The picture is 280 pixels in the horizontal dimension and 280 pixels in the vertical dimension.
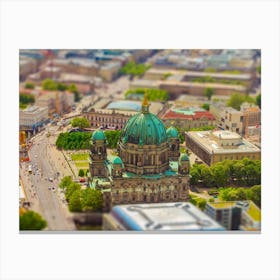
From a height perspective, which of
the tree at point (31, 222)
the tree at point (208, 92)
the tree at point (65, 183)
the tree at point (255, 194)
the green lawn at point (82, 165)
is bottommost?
the tree at point (31, 222)

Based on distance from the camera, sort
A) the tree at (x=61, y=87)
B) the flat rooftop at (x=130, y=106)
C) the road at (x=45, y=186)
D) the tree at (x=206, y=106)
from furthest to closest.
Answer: the tree at (x=61, y=87) < the tree at (x=206, y=106) < the flat rooftop at (x=130, y=106) < the road at (x=45, y=186)

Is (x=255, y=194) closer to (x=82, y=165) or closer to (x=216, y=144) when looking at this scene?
(x=216, y=144)

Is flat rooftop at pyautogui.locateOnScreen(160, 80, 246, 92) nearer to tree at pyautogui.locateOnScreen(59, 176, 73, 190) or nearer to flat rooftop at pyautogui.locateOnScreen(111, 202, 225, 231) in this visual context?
tree at pyautogui.locateOnScreen(59, 176, 73, 190)

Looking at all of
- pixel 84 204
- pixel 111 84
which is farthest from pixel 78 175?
pixel 111 84

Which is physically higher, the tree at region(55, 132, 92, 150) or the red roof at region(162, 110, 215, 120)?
the red roof at region(162, 110, 215, 120)

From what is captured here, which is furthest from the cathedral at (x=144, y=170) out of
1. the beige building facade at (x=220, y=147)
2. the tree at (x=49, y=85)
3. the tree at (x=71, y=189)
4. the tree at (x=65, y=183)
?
the tree at (x=49, y=85)

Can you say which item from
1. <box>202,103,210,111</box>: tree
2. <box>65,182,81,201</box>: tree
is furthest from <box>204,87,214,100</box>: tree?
<box>65,182,81,201</box>: tree

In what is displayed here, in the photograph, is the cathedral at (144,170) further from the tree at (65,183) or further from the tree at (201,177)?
the tree at (201,177)
